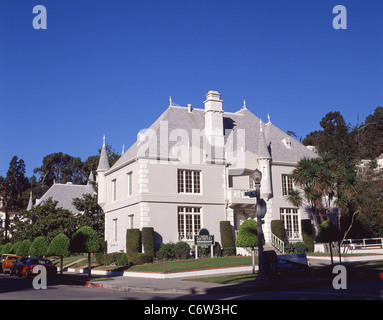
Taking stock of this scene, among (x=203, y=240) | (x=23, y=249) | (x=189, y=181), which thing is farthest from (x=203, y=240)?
(x=23, y=249)

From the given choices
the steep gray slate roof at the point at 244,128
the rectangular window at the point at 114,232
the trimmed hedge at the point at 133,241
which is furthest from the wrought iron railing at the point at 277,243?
the rectangular window at the point at 114,232

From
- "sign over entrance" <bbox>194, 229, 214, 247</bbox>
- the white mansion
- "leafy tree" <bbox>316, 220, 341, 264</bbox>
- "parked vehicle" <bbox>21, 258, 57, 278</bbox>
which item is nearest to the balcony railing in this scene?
the white mansion

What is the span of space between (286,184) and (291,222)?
320 cm

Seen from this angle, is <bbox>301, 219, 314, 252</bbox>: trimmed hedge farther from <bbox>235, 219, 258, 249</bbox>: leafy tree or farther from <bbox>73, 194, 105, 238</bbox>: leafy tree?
<bbox>73, 194, 105, 238</bbox>: leafy tree

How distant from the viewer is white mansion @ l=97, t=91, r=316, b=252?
34.8 meters

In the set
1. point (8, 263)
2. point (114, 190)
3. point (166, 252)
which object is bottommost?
point (8, 263)

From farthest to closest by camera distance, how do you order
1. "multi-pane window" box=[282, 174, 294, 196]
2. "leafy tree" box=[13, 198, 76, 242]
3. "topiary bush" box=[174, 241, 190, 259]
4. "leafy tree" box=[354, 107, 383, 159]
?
"leafy tree" box=[354, 107, 383, 159], "leafy tree" box=[13, 198, 76, 242], "multi-pane window" box=[282, 174, 294, 196], "topiary bush" box=[174, 241, 190, 259]

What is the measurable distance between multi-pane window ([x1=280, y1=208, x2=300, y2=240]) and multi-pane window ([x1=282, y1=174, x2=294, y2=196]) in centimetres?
151

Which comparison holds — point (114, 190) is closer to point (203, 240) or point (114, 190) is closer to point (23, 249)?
point (23, 249)

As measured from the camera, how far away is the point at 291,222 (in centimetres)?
3844

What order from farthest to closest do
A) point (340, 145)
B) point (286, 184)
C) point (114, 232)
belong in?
point (340, 145), point (114, 232), point (286, 184)
